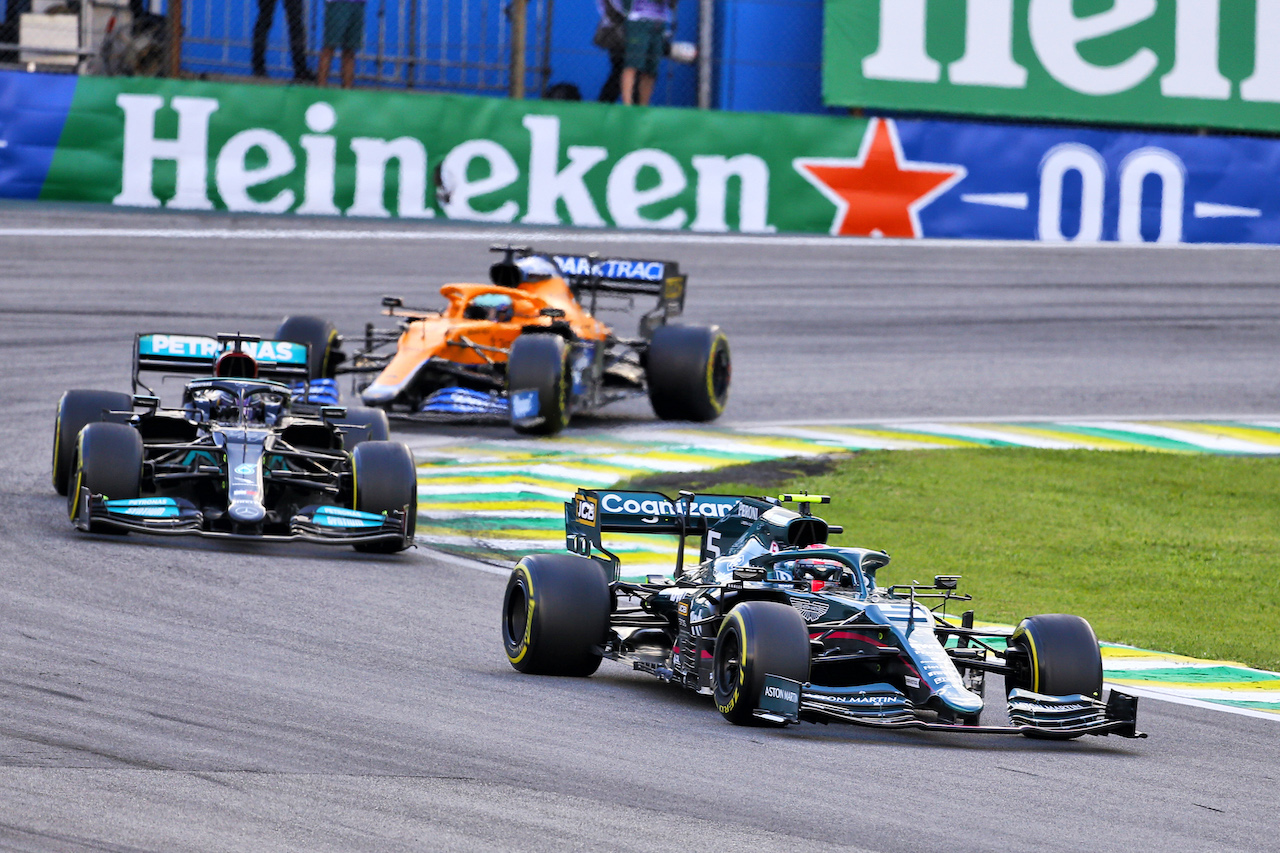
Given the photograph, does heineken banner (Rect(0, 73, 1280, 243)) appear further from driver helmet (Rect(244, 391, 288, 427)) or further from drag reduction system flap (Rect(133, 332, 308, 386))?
driver helmet (Rect(244, 391, 288, 427))

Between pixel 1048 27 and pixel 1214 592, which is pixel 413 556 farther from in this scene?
pixel 1048 27

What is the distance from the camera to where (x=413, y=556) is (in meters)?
13.2

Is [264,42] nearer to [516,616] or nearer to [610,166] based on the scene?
[610,166]

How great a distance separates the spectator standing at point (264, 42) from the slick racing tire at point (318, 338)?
6316 mm

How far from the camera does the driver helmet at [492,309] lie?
60.4ft

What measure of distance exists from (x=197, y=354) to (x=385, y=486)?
8.00 ft

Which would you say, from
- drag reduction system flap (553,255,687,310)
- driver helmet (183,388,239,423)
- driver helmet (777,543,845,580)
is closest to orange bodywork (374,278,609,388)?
drag reduction system flap (553,255,687,310)

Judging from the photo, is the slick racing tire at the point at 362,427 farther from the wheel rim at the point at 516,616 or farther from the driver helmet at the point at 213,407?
the wheel rim at the point at 516,616

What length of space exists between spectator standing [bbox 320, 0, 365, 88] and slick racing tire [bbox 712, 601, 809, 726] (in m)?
16.6

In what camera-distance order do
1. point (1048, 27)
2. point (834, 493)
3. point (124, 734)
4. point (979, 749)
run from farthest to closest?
point (1048, 27) < point (834, 493) < point (979, 749) < point (124, 734)

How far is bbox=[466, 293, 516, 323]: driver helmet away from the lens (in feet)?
60.4

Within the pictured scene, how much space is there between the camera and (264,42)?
78.2ft

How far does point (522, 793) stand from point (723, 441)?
36.1 feet

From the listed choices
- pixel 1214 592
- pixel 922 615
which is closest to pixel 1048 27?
pixel 1214 592
